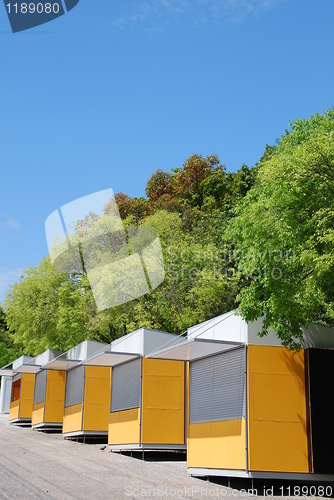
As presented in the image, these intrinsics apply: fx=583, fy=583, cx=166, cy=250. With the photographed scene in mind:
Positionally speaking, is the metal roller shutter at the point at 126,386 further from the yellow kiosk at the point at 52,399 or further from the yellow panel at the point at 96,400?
the yellow kiosk at the point at 52,399

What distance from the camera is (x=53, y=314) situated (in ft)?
105

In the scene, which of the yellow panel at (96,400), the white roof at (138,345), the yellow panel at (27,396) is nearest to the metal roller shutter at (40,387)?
the yellow panel at (27,396)

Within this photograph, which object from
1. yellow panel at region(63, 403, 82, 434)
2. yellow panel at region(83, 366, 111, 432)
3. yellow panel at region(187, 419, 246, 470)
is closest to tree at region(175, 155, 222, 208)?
yellow panel at region(63, 403, 82, 434)

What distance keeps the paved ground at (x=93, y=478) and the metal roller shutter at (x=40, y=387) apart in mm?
10008

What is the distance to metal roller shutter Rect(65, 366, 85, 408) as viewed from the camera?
2174 centimetres

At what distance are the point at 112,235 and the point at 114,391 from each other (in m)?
14.9

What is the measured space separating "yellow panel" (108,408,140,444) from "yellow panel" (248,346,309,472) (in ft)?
21.0

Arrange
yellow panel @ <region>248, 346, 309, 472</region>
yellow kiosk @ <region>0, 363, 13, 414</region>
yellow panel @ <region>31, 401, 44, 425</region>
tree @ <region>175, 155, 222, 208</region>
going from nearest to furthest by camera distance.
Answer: yellow panel @ <region>248, 346, 309, 472</region>
yellow panel @ <region>31, 401, 44, 425</region>
tree @ <region>175, 155, 222, 208</region>
yellow kiosk @ <region>0, 363, 13, 414</region>

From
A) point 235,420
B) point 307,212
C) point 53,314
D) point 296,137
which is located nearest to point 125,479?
point 235,420

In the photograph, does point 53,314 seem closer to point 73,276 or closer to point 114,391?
point 73,276

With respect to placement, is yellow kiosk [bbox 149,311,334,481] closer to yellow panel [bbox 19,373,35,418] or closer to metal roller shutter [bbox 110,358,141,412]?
metal roller shutter [bbox 110,358,141,412]

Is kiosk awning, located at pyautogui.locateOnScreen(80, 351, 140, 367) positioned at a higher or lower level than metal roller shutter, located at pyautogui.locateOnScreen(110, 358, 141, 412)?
higher

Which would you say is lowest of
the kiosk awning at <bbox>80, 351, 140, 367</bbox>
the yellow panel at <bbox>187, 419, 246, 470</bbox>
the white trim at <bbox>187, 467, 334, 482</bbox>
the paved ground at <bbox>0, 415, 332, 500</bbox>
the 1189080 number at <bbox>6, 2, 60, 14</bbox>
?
the paved ground at <bbox>0, 415, 332, 500</bbox>

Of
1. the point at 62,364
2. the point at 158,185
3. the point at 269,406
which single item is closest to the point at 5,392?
the point at 158,185
